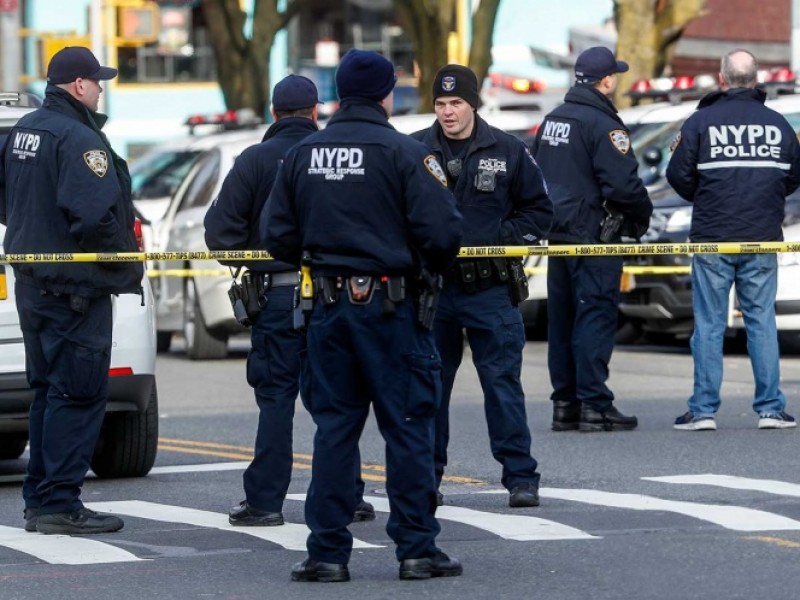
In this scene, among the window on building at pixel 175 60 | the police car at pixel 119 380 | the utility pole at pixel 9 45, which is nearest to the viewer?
the police car at pixel 119 380

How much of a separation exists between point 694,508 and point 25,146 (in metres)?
3.02

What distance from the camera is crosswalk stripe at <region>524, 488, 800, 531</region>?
7973 mm

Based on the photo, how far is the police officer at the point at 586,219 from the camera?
1112 cm

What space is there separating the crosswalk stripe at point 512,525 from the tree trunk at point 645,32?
14.7m

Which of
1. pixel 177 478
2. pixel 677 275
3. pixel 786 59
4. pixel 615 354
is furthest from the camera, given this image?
pixel 786 59

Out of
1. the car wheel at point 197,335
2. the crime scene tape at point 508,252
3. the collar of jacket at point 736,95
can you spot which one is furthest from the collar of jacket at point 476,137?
the car wheel at point 197,335

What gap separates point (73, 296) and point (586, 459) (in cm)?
301

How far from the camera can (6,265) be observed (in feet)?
30.6

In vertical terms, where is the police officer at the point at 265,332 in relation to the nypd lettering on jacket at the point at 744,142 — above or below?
below

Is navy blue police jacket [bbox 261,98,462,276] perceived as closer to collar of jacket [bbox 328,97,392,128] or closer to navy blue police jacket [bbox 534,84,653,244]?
collar of jacket [bbox 328,97,392,128]

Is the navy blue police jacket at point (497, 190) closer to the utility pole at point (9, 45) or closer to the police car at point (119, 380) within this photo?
the police car at point (119, 380)

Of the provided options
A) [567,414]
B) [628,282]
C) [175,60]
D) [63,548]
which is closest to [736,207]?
[567,414]

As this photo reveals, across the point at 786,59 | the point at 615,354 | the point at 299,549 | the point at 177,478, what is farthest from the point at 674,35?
the point at 786,59

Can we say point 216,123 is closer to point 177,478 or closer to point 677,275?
point 677,275
